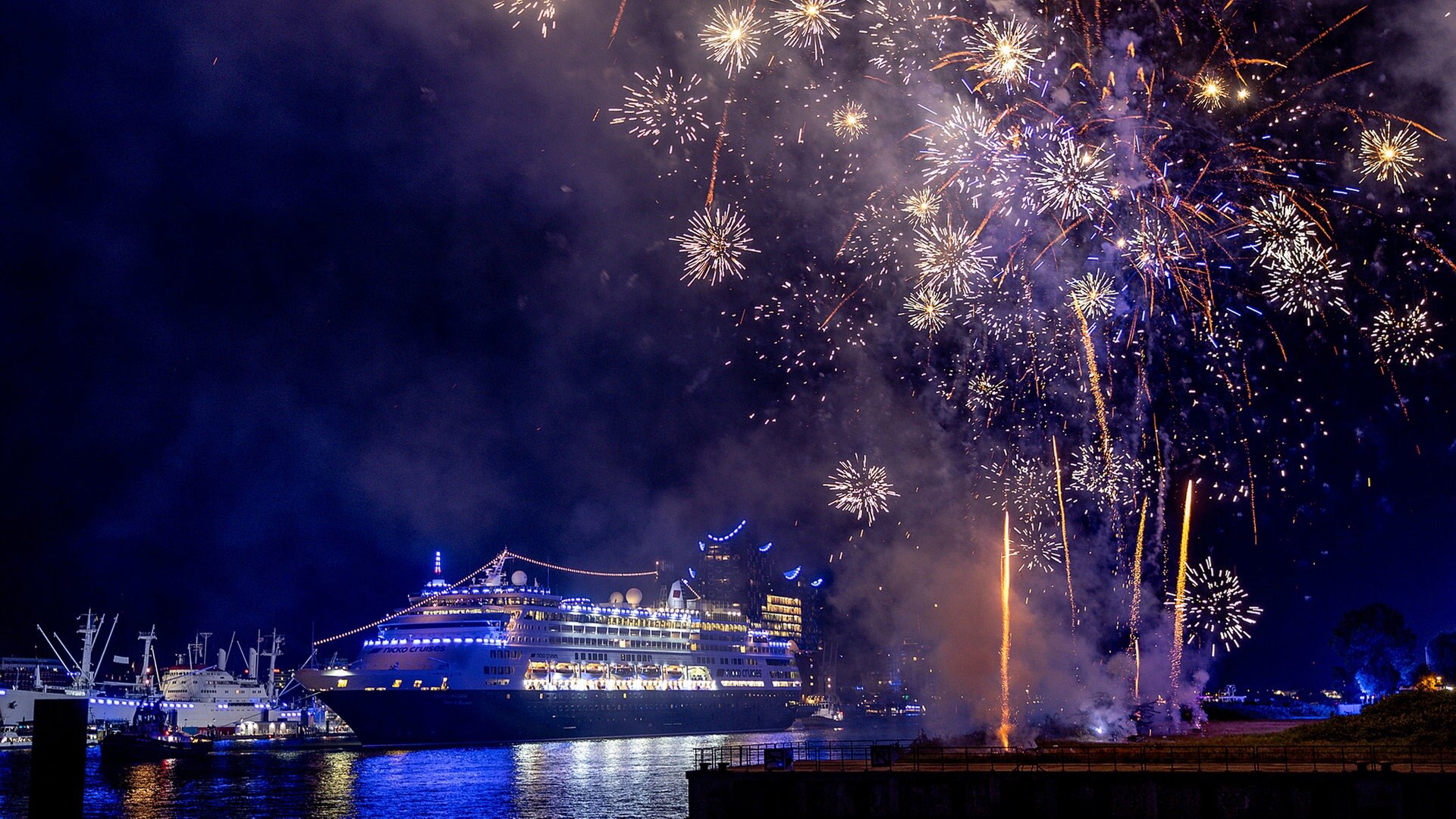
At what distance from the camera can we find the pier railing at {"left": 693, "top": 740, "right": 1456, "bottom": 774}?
101 feet

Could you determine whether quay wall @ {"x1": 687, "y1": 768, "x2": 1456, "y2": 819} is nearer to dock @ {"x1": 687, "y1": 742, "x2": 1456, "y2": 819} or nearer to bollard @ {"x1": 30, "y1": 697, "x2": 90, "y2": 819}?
dock @ {"x1": 687, "y1": 742, "x2": 1456, "y2": 819}

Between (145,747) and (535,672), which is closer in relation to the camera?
(145,747)

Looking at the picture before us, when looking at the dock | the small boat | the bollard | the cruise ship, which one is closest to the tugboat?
the cruise ship

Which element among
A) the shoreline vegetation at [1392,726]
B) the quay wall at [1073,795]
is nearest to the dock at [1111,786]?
the quay wall at [1073,795]

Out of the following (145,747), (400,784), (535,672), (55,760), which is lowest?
(145,747)

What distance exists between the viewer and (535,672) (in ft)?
310

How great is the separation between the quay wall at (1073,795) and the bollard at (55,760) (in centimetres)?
1961

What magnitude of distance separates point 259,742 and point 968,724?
77.3m

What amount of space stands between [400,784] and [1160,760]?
3951 centimetres

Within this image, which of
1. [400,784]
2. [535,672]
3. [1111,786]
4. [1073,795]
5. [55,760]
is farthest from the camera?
[535,672]

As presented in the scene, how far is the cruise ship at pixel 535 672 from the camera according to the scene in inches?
3469

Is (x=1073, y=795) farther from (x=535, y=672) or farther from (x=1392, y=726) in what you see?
(x=535, y=672)

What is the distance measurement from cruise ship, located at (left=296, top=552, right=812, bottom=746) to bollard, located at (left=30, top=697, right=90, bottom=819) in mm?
76154

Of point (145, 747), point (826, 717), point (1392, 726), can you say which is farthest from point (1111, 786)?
point (826, 717)
